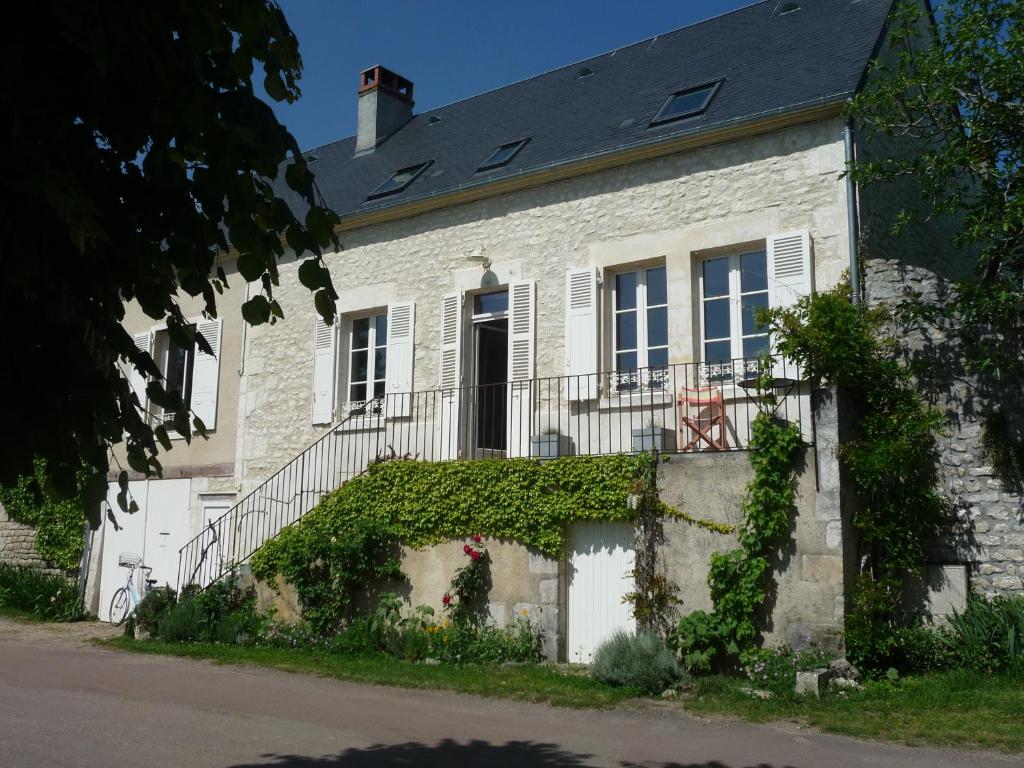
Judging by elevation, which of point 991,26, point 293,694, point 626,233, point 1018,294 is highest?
point 991,26

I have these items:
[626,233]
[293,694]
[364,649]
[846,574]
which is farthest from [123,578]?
[846,574]

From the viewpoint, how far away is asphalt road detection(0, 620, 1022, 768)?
571 cm

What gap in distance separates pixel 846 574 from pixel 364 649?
4.75 meters

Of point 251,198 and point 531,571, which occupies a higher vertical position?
point 251,198

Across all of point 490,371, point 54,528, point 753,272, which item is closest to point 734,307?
point 753,272

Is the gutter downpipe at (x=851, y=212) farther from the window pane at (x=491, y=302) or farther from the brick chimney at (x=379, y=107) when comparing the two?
the brick chimney at (x=379, y=107)

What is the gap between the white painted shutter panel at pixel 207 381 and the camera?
14312mm

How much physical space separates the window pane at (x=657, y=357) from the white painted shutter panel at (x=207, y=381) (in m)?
6.87

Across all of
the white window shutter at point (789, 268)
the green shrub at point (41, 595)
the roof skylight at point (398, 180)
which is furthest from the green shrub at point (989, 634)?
the green shrub at point (41, 595)

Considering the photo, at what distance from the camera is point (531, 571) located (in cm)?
952

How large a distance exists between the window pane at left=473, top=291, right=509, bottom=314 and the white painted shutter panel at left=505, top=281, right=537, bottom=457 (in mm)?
458

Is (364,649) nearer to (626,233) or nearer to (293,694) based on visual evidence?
(293,694)

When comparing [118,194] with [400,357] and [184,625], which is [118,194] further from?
[400,357]

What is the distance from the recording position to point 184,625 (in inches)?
429
